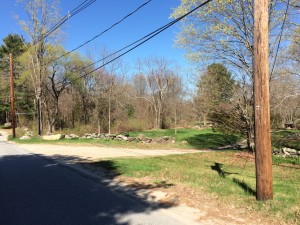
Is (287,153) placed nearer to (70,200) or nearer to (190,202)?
(190,202)

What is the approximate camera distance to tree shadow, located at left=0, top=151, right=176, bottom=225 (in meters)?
5.42

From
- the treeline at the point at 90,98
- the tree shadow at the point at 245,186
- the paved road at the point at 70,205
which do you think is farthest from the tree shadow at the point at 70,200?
the treeline at the point at 90,98

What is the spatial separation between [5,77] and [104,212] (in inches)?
2084

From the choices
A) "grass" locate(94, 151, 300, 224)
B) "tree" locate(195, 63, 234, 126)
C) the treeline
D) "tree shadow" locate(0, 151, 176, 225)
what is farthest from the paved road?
the treeline

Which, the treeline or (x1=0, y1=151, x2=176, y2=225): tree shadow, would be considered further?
the treeline

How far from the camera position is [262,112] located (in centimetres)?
618

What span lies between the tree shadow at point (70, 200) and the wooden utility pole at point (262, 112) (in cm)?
183

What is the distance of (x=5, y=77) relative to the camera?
174ft

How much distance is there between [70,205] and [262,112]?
4.02m

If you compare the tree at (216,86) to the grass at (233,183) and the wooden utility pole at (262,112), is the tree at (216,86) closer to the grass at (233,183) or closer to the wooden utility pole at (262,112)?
the grass at (233,183)

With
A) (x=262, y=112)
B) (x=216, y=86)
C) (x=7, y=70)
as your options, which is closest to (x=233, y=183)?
(x=262, y=112)

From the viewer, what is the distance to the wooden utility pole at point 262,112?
6.16m

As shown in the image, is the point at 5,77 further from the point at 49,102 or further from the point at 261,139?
the point at 261,139

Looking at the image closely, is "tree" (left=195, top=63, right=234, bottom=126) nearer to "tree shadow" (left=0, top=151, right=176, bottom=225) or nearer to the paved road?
"tree shadow" (left=0, top=151, right=176, bottom=225)
